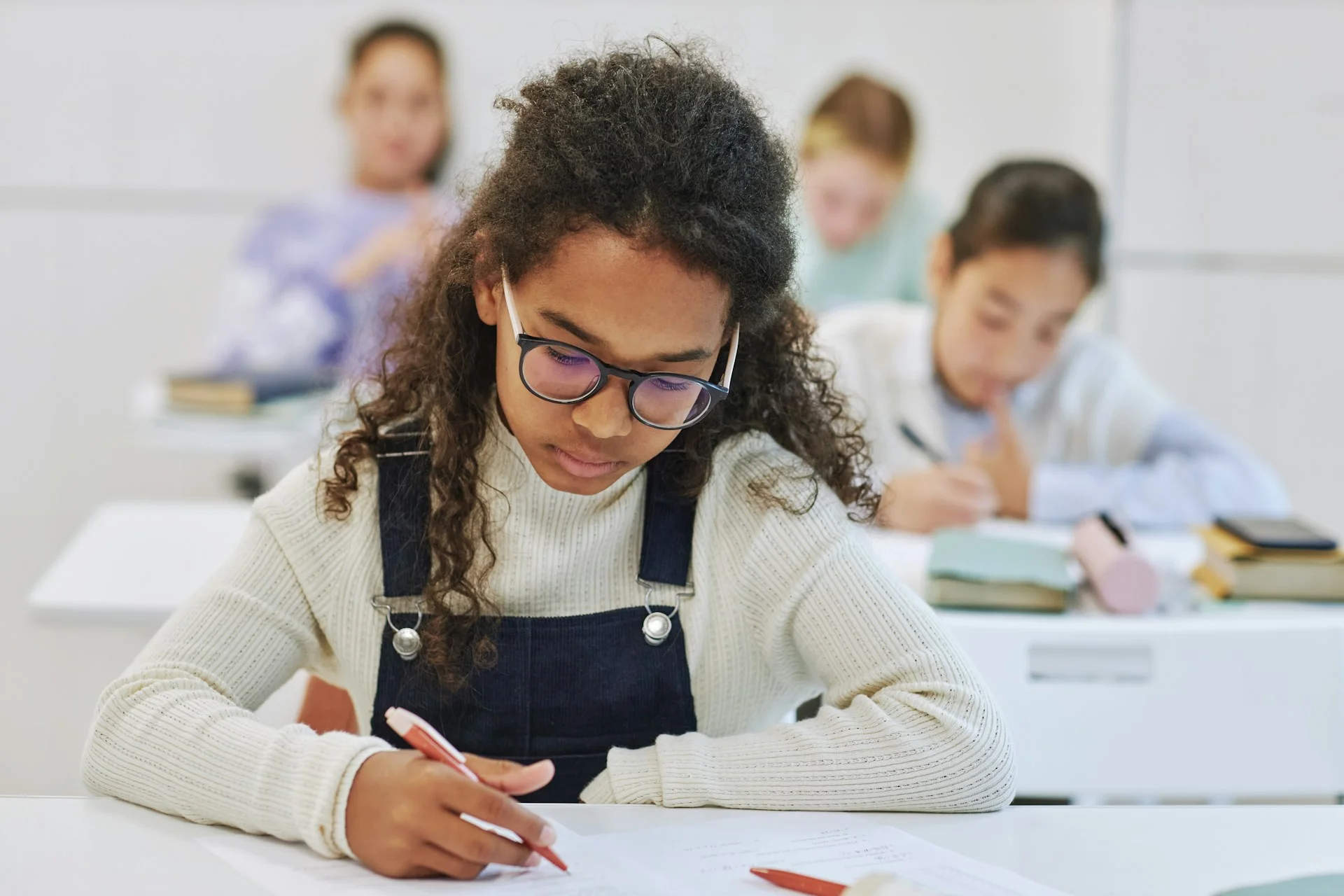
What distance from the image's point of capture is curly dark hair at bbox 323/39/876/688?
3.21 ft

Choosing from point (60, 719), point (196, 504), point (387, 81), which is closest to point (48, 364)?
point (387, 81)

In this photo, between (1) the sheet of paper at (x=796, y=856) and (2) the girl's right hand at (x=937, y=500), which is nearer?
(1) the sheet of paper at (x=796, y=856)

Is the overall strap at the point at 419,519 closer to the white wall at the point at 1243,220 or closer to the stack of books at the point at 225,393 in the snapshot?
the stack of books at the point at 225,393

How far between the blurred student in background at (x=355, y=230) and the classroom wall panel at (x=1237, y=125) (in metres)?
2.00

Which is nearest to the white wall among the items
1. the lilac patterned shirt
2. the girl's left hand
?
the girl's left hand

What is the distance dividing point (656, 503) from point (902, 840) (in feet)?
1.16

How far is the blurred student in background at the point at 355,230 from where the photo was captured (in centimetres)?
382

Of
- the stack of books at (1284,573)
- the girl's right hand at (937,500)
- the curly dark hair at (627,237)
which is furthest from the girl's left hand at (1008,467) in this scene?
the curly dark hair at (627,237)

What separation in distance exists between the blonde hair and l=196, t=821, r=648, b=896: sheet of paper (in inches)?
130

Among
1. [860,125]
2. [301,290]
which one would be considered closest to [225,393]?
[301,290]

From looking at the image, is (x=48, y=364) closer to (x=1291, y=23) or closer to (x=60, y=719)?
(x=60, y=719)

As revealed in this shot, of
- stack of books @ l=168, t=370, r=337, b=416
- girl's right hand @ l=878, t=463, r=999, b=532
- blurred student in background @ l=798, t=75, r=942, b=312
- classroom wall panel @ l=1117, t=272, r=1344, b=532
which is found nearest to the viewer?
girl's right hand @ l=878, t=463, r=999, b=532

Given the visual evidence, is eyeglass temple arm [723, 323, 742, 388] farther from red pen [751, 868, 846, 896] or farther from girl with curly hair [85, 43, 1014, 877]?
red pen [751, 868, 846, 896]

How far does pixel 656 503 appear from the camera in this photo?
116cm
